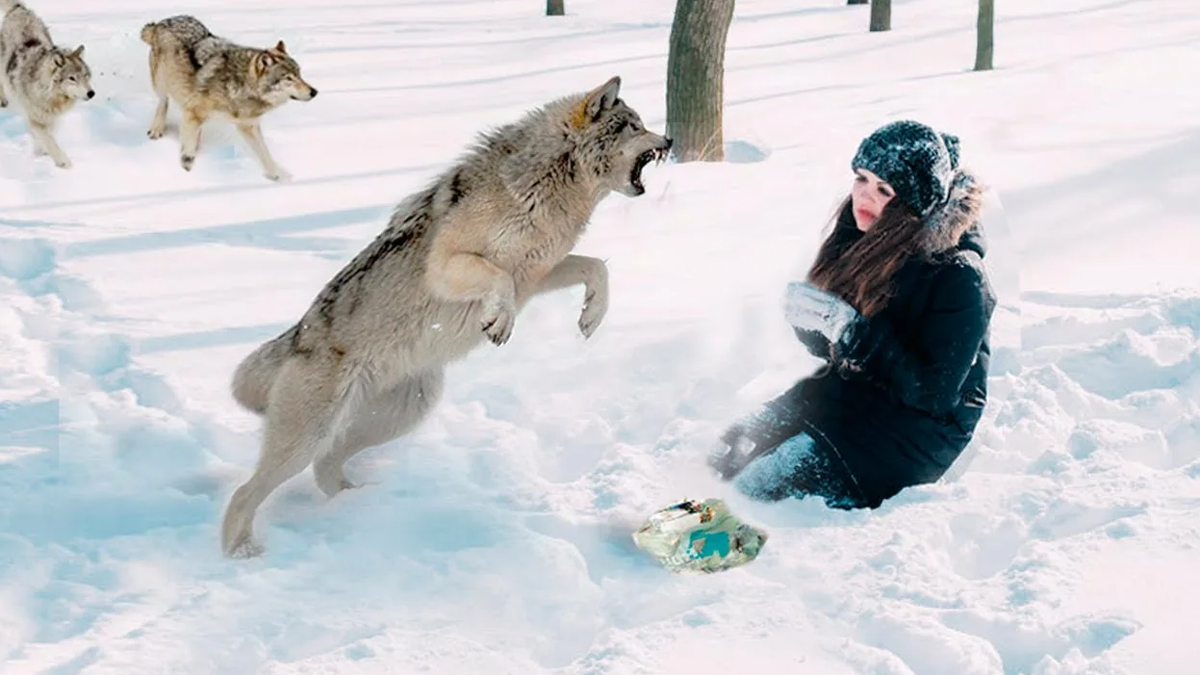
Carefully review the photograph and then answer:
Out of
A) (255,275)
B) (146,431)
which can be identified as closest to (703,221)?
(255,275)

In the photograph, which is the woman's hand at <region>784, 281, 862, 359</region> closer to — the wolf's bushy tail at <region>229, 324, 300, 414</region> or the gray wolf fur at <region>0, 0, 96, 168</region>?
the wolf's bushy tail at <region>229, 324, 300, 414</region>

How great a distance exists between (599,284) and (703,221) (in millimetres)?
3371

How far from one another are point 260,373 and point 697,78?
20.5 ft

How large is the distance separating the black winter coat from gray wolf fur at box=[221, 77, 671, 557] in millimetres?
1044

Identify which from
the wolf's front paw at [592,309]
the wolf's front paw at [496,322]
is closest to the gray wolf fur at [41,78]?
the wolf's front paw at [592,309]

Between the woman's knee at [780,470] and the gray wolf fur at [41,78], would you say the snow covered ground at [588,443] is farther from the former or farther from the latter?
the gray wolf fur at [41,78]

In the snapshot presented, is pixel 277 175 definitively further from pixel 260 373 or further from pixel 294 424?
pixel 294 424

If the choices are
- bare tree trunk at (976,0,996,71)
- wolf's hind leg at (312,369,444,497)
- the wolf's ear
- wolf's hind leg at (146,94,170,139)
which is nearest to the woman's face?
the wolf's ear

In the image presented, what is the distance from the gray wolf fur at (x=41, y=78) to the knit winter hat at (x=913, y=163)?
303 inches

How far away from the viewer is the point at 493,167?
4996 millimetres

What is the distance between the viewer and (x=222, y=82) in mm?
9539

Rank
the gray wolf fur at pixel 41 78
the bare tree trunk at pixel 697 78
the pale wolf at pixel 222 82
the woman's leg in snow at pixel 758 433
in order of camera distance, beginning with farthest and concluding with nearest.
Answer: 1. the bare tree trunk at pixel 697 78
2. the gray wolf fur at pixel 41 78
3. the pale wolf at pixel 222 82
4. the woman's leg in snow at pixel 758 433

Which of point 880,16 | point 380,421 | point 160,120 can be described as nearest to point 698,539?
point 380,421

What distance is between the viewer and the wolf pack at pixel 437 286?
473cm
